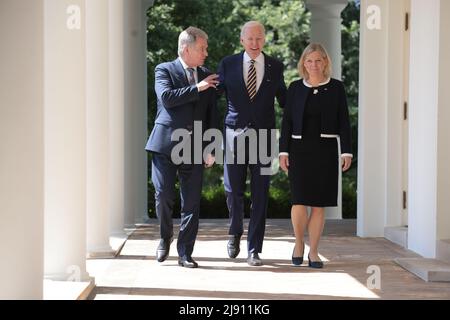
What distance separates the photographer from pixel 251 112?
31.6ft

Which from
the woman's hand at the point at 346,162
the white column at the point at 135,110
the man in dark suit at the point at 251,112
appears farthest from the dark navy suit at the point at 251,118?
the white column at the point at 135,110

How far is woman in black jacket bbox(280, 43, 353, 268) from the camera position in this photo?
9398 millimetres

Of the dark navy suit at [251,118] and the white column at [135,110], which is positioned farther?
the white column at [135,110]

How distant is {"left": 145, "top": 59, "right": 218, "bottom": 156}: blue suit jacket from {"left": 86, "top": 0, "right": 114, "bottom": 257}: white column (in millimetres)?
1671

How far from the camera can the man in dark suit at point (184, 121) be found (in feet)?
30.5

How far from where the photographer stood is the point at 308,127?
30.9 feet

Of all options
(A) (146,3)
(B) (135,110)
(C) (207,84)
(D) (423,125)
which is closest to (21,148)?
(C) (207,84)

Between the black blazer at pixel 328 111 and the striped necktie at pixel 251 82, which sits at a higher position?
the striped necktie at pixel 251 82

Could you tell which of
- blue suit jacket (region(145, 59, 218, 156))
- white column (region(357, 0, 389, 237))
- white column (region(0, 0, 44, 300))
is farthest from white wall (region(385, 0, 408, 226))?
white column (region(0, 0, 44, 300))

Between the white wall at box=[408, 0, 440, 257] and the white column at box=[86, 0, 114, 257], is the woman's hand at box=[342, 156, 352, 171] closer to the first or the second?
the white wall at box=[408, 0, 440, 257]

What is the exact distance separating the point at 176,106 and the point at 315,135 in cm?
132

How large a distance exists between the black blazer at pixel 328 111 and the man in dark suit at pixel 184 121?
0.75 m

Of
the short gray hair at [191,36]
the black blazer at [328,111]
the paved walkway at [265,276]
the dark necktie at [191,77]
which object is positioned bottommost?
the paved walkway at [265,276]

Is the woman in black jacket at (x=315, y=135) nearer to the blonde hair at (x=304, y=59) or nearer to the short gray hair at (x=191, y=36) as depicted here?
the blonde hair at (x=304, y=59)
